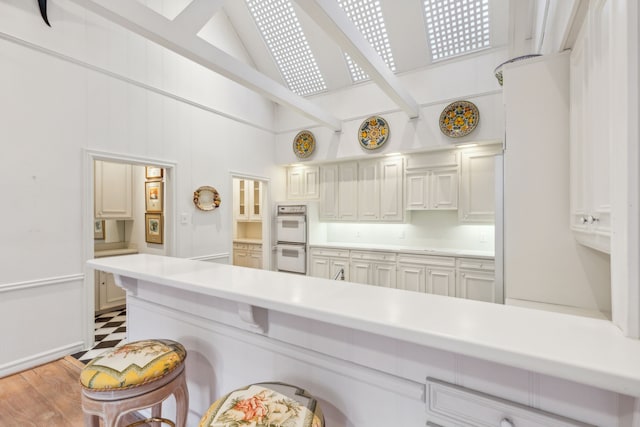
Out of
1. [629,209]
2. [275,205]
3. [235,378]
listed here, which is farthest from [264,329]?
[275,205]

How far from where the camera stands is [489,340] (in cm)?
66

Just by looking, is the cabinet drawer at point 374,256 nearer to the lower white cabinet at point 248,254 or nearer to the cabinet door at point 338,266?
the cabinet door at point 338,266

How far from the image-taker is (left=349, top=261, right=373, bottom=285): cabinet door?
4449 millimetres

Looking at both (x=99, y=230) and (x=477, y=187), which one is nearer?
(x=477, y=187)

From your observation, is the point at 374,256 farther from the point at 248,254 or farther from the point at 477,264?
the point at 248,254

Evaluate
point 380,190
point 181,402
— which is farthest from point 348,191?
point 181,402

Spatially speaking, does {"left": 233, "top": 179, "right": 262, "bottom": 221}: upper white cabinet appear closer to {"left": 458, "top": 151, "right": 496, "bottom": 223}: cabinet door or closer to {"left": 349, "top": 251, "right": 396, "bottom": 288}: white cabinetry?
{"left": 349, "top": 251, "right": 396, "bottom": 288}: white cabinetry

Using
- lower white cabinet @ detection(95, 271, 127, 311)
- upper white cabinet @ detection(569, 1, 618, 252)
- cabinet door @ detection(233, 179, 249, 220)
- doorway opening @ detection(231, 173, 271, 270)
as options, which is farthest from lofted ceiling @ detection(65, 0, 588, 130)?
lower white cabinet @ detection(95, 271, 127, 311)

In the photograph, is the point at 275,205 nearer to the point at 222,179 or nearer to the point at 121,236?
the point at 222,179

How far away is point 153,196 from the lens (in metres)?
4.29

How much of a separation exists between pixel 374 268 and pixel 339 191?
1.43 metres

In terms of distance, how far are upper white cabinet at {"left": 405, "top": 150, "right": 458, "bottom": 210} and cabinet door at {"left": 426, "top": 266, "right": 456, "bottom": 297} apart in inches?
34.1

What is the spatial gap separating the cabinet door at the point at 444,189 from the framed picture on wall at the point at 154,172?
3889 millimetres

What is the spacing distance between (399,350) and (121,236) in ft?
16.6
